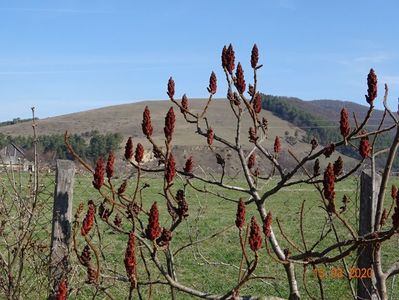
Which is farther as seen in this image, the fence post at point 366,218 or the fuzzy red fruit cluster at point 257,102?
the fence post at point 366,218

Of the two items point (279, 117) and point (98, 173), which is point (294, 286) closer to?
point (98, 173)

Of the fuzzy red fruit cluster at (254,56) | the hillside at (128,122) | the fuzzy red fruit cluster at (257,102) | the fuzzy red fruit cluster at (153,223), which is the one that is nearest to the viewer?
the fuzzy red fruit cluster at (153,223)

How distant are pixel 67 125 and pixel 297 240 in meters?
91.0

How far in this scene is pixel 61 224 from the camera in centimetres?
461

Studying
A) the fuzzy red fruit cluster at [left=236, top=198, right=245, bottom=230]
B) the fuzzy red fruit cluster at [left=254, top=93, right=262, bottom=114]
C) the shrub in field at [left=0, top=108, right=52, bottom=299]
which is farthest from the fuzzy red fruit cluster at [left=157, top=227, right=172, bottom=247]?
the shrub in field at [left=0, top=108, right=52, bottom=299]

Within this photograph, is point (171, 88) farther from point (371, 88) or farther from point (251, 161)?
point (371, 88)

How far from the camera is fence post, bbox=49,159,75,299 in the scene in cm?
440

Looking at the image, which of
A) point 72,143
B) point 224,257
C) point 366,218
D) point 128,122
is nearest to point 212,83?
point 366,218

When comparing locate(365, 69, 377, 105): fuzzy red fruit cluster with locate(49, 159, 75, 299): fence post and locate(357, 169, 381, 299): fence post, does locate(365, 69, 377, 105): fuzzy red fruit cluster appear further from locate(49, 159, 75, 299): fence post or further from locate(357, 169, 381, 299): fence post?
locate(49, 159, 75, 299): fence post

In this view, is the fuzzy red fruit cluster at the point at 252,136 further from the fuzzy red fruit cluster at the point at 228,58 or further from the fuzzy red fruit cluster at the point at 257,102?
the fuzzy red fruit cluster at the point at 228,58

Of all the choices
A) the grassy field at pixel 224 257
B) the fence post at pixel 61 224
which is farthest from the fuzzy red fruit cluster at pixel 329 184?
the fence post at pixel 61 224

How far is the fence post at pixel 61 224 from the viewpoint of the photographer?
4402 mm

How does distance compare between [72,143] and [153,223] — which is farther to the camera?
[72,143]

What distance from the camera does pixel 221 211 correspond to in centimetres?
2172
